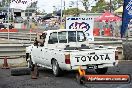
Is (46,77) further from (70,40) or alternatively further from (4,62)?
(4,62)

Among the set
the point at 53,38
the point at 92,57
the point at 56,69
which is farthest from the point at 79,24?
the point at 92,57

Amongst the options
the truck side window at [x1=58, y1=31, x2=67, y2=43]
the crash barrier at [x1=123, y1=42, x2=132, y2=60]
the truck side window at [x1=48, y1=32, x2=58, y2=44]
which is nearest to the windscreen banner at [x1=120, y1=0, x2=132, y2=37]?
the crash barrier at [x1=123, y1=42, x2=132, y2=60]

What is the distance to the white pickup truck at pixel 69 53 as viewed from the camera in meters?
13.3

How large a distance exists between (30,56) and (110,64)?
3.99m

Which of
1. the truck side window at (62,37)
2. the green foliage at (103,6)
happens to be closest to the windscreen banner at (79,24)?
the truck side window at (62,37)

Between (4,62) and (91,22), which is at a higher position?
(91,22)

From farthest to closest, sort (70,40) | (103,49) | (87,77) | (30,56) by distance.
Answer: (30,56) < (70,40) < (103,49) < (87,77)

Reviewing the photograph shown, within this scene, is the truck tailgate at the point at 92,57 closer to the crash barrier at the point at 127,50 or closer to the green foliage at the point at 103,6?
the crash barrier at the point at 127,50

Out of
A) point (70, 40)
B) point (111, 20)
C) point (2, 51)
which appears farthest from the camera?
point (111, 20)

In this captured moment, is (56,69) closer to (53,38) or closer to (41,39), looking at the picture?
(53,38)

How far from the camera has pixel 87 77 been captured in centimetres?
718

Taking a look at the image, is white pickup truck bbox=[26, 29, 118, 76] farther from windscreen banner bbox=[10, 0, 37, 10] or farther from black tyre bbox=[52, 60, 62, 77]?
windscreen banner bbox=[10, 0, 37, 10]

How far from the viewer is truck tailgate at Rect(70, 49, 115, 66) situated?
1320cm

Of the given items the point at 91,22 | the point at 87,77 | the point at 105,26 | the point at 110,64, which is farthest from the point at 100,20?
the point at 87,77
